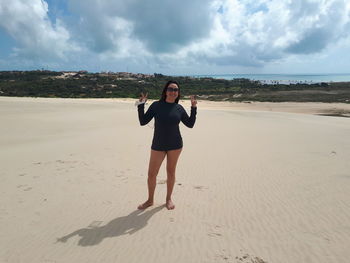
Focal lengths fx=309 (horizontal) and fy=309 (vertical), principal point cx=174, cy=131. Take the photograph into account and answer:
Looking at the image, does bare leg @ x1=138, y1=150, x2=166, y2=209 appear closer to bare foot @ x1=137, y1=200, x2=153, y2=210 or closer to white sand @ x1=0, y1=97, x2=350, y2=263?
bare foot @ x1=137, y1=200, x2=153, y2=210

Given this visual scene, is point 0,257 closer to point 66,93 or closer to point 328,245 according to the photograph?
point 328,245

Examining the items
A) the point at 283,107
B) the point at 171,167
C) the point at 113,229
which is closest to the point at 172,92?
the point at 171,167

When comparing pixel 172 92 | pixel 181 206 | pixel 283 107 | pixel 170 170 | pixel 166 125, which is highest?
pixel 172 92

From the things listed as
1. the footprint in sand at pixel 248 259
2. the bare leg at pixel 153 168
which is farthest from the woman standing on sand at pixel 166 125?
the footprint in sand at pixel 248 259

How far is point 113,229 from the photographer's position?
164 inches

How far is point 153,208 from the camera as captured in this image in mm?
4883

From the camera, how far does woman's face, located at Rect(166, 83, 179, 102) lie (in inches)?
175

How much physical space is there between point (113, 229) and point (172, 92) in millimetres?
2066

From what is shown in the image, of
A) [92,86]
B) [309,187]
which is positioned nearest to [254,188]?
[309,187]

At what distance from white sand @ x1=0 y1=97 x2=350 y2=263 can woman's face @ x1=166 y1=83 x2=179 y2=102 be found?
1748mm

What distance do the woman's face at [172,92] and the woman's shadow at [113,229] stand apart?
176cm

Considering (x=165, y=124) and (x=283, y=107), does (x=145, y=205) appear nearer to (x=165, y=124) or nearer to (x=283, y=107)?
(x=165, y=124)

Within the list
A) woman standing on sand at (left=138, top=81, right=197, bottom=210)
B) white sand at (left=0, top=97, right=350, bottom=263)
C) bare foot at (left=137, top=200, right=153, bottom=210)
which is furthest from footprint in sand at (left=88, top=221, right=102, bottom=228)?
woman standing on sand at (left=138, top=81, right=197, bottom=210)

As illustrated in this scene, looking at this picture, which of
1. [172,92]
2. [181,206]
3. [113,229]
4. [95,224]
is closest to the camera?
[113,229]
